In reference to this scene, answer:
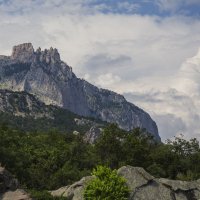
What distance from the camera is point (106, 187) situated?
5559 cm

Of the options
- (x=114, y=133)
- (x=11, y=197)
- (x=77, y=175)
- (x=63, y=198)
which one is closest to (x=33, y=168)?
(x=77, y=175)

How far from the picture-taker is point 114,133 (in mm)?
102188

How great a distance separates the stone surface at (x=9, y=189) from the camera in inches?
1873

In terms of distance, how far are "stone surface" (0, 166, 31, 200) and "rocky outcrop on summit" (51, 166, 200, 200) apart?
40.4ft

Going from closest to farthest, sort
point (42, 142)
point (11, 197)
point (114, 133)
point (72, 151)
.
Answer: point (11, 197), point (114, 133), point (72, 151), point (42, 142)

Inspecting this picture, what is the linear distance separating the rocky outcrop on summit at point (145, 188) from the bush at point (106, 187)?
306 cm

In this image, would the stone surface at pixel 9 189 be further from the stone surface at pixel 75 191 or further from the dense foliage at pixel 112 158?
the dense foliage at pixel 112 158

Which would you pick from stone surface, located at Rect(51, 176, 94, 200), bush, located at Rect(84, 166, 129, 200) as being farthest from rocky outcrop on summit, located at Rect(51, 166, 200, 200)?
bush, located at Rect(84, 166, 129, 200)

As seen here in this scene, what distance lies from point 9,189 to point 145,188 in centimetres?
2078

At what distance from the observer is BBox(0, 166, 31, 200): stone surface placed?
156 ft

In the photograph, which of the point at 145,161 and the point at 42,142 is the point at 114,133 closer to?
the point at 145,161

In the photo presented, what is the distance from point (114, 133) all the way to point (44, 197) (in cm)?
4691

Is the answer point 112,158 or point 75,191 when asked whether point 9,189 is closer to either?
point 75,191

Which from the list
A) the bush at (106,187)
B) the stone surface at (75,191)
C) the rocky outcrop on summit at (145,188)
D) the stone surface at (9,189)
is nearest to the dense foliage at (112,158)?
the stone surface at (75,191)
